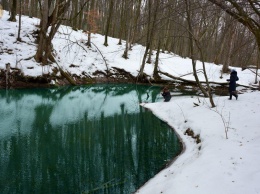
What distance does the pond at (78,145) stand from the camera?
23.0 ft

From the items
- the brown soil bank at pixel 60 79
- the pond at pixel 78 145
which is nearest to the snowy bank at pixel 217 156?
the pond at pixel 78 145

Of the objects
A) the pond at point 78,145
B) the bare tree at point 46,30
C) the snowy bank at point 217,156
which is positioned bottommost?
the pond at point 78,145

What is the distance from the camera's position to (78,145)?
31.7 feet

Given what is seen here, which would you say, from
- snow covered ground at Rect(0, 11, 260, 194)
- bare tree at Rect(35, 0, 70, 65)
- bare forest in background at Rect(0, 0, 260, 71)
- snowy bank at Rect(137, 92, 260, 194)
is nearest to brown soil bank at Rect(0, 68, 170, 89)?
snow covered ground at Rect(0, 11, 260, 194)

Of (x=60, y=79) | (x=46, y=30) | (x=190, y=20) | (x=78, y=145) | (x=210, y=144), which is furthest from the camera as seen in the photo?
(x=60, y=79)

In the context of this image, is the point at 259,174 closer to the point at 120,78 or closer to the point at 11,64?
the point at 11,64

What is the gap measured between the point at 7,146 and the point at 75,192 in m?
3.90

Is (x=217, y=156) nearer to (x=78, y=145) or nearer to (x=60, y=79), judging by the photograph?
(x=78, y=145)

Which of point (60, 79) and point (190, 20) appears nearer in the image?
point (190, 20)

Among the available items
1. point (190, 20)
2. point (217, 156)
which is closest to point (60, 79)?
point (190, 20)

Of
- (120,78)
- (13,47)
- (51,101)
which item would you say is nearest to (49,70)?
(13,47)

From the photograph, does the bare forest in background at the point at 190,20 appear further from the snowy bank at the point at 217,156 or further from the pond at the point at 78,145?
the pond at the point at 78,145

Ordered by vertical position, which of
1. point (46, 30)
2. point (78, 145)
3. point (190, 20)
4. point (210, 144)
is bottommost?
point (78, 145)

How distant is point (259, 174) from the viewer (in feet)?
18.4
